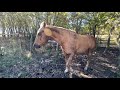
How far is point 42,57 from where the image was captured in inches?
408

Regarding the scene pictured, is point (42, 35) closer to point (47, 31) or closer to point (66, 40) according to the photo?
point (47, 31)

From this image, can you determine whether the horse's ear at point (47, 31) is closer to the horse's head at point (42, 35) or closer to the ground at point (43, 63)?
Answer: the horse's head at point (42, 35)

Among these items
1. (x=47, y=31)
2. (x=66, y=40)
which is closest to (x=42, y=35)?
(x=47, y=31)

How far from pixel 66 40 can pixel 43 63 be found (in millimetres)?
481

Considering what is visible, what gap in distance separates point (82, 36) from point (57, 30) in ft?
1.24

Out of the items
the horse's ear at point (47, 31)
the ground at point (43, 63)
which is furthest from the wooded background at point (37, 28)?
the horse's ear at point (47, 31)

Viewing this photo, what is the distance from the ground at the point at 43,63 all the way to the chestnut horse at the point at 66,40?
0.30 ft

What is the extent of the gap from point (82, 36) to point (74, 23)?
231 millimetres

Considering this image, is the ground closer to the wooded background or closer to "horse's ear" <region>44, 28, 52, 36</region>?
the wooded background

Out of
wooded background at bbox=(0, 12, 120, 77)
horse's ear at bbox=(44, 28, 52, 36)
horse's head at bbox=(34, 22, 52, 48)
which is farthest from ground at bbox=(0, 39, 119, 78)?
horse's ear at bbox=(44, 28, 52, 36)

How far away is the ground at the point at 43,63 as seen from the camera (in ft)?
34.0
